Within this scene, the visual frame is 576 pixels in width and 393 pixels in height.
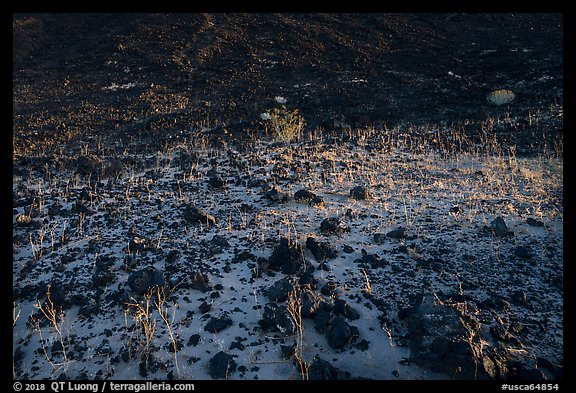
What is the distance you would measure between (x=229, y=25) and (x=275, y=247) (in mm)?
19287

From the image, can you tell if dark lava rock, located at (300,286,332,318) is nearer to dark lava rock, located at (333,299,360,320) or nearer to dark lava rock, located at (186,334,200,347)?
dark lava rock, located at (333,299,360,320)

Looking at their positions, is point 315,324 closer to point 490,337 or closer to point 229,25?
point 490,337

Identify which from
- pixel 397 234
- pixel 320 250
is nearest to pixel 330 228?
pixel 320 250

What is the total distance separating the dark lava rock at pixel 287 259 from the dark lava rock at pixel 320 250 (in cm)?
14

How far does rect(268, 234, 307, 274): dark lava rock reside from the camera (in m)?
4.81

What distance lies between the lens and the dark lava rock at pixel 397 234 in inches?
216

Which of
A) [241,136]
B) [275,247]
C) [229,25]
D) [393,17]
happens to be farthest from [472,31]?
[275,247]

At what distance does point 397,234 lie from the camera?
5.50 meters

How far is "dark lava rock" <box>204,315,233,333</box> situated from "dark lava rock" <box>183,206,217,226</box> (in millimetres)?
2178

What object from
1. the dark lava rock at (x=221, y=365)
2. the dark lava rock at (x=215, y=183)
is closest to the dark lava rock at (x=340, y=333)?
the dark lava rock at (x=221, y=365)

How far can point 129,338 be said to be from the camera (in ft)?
12.6

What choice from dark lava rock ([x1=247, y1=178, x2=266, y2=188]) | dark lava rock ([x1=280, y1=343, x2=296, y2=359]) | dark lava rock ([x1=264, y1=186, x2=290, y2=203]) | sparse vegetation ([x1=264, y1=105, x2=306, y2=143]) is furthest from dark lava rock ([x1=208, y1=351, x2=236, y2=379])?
sparse vegetation ([x1=264, y1=105, x2=306, y2=143])

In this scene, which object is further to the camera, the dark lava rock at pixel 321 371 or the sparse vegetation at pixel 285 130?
the sparse vegetation at pixel 285 130

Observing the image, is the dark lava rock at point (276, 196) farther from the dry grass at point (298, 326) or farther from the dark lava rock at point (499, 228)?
the dark lava rock at point (499, 228)
